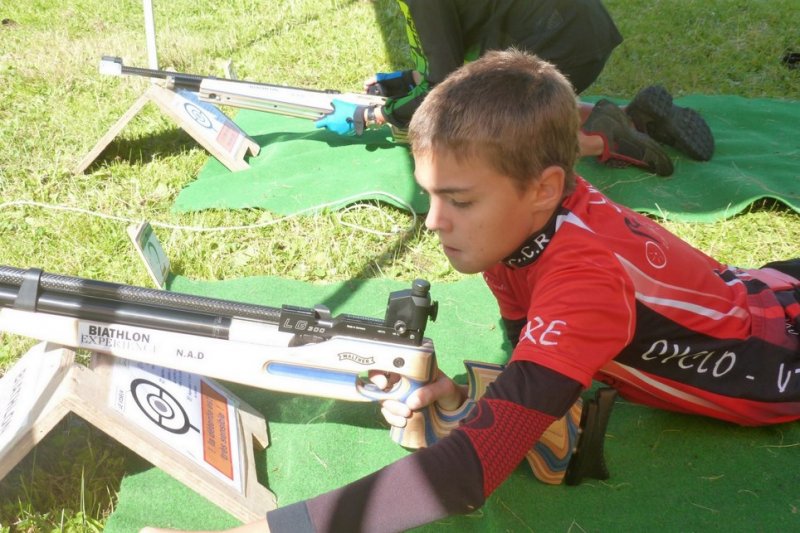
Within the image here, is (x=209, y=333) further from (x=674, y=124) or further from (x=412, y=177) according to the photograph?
(x=674, y=124)

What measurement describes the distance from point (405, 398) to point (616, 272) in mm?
728

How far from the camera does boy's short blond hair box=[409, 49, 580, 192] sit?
1.78 m

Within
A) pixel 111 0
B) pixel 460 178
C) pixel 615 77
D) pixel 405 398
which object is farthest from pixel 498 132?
pixel 111 0

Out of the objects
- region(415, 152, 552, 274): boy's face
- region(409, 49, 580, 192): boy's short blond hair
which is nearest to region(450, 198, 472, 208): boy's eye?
region(415, 152, 552, 274): boy's face

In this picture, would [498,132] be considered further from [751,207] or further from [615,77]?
[615,77]

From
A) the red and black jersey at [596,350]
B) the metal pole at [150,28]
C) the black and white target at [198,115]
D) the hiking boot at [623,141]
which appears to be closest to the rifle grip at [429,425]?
the red and black jersey at [596,350]

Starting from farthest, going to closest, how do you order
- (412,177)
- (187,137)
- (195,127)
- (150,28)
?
1. (187,137)
2. (150,28)
3. (195,127)
4. (412,177)

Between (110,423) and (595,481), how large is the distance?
59.9 inches

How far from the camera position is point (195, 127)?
14.9 ft

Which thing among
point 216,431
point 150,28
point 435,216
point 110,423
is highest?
point 435,216

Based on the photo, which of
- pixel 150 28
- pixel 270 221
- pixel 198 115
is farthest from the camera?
pixel 150 28

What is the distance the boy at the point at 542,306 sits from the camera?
1.57m

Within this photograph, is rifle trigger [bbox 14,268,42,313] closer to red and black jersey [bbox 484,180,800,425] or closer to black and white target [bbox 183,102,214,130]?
red and black jersey [bbox 484,180,800,425]

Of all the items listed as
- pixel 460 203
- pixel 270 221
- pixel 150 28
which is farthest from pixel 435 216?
pixel 150 28
